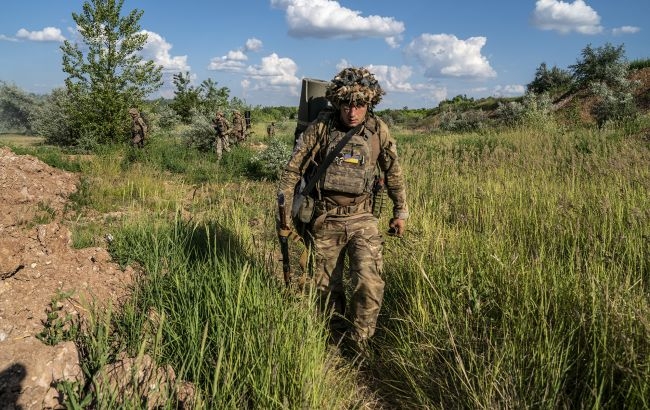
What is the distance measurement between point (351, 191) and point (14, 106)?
39.2m

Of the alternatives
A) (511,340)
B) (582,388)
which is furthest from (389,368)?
(582,388)

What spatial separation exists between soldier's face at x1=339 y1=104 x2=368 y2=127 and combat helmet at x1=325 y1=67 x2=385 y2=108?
3cm

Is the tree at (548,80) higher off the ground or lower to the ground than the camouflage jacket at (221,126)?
higher

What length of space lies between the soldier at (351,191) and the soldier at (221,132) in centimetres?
970

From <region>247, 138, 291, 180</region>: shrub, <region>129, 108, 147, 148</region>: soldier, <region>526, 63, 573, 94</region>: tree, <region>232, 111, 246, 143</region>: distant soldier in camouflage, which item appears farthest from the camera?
<region>526, 63, 573, 94</region>: tree

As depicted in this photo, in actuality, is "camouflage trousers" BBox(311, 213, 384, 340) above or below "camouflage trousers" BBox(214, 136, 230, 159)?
below

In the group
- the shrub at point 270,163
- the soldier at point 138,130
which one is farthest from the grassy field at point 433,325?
the soldier at point 138,130

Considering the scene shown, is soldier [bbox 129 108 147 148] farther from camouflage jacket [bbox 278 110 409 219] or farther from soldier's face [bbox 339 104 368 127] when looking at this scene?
soldier's face [bbox 339 104 368 127]

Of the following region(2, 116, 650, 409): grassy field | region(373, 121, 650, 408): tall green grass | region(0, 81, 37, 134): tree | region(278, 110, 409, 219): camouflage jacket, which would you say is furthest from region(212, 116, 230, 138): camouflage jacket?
region(0, 81, 37, 134): tree

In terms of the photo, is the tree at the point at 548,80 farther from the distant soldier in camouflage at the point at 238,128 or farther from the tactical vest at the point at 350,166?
the tactical vest at the point at 350,166

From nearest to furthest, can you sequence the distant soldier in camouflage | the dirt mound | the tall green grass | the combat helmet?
the dirt mound, the tall green grass, the combat helmet, the distant soldier in camouflage

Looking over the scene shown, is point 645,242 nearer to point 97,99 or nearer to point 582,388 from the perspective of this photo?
point 582,388

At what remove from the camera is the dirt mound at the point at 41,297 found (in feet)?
5.82

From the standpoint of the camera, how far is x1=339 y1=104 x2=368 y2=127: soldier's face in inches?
115
